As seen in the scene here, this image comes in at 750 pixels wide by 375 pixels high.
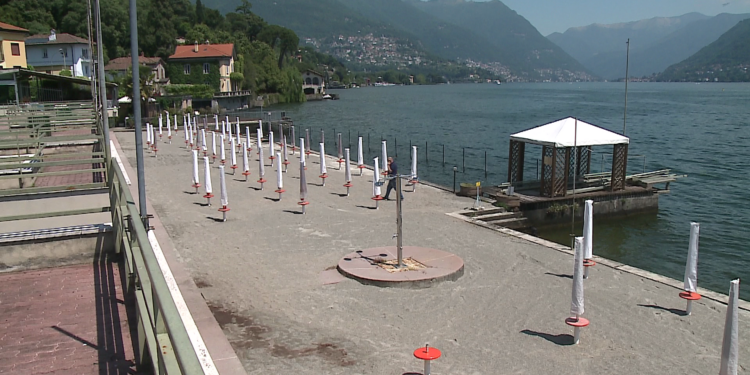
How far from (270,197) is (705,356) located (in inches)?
589

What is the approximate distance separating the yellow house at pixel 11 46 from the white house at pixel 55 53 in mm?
17430

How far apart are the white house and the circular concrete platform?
71230 mm

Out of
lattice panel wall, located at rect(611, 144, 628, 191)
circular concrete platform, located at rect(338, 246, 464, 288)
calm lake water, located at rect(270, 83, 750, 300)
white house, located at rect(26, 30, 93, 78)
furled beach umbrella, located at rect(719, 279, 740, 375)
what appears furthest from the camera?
white house, located at rect(26, 30, 93, 78)

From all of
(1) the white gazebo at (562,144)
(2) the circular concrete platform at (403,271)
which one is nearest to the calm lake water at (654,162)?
(1) the white gazebo at (562,144)

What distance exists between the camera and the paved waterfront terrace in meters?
9.24

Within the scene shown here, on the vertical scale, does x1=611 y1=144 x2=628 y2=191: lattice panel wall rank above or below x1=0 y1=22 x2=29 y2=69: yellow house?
below

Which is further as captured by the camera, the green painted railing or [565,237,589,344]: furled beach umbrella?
[565,237,589,344]: furled beach umbrella

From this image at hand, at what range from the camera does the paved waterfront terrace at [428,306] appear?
364 inches

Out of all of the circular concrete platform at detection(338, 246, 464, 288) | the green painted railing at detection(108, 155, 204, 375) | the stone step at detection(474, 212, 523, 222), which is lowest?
the stone step at detection(474, 212, 523, 222)

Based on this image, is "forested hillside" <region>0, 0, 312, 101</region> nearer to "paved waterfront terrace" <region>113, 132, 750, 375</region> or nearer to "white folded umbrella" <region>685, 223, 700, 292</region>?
"paved waterfront terrace" <region>113, 132, 750, 375</region>

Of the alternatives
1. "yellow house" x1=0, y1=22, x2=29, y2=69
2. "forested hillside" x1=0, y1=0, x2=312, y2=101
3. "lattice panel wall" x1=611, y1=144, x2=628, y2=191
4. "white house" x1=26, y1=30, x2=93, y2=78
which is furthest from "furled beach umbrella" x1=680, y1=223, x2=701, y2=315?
"white house" x1=26, y1=30, x2=93, y2=78

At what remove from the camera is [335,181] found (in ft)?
85.1

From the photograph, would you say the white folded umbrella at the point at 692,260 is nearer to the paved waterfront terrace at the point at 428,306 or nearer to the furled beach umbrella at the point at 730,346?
the paved waterfront terrace at the point at 428,306

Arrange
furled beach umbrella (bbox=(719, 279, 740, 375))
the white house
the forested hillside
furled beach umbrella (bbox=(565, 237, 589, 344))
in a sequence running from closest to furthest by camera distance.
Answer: furled beach umbrella (bbox=(719, 279, 740, 375))
furled beach umbrella (bbox=(565, 237, 589, 344))
the white house
the forested hillside
